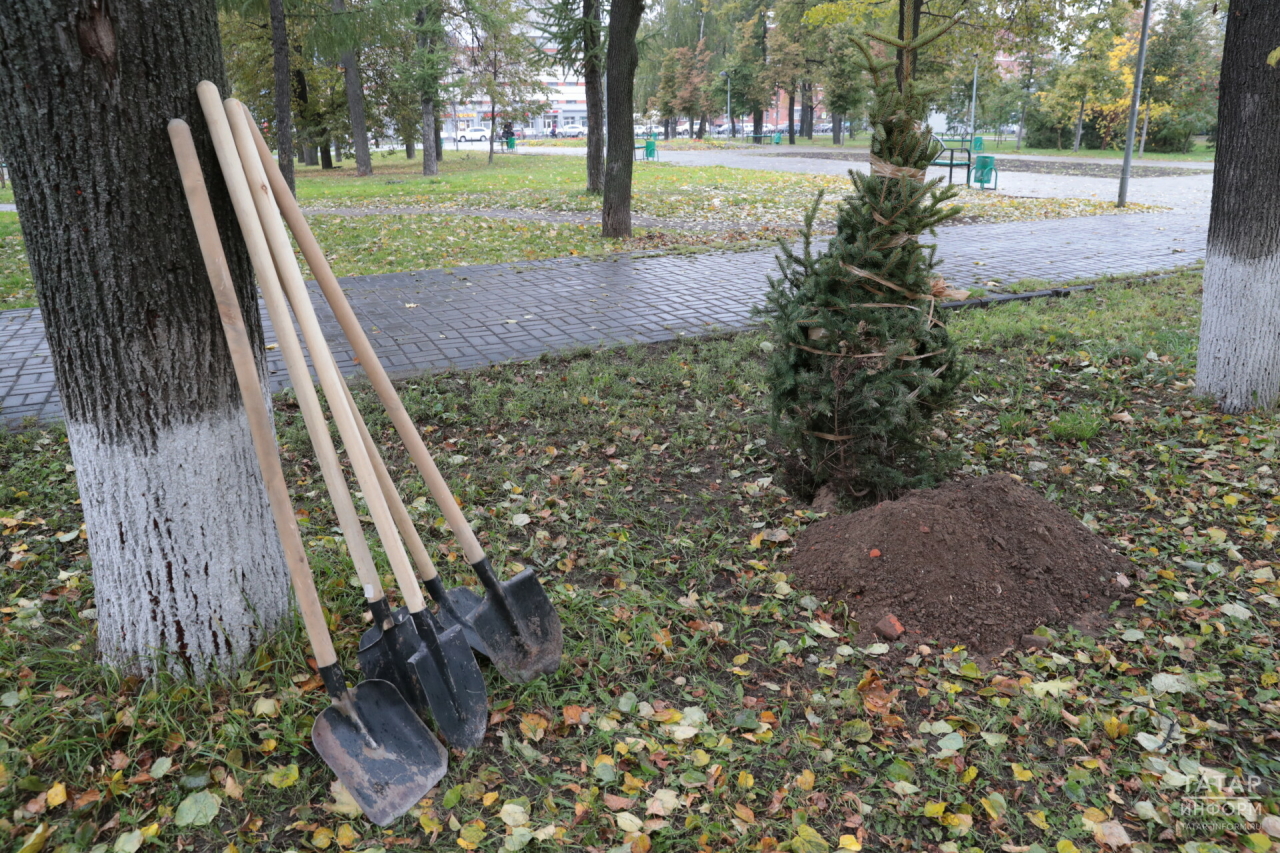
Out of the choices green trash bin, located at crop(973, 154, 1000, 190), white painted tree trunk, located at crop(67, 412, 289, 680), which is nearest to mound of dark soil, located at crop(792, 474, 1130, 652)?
white painted tree trunk, located at crop(67, 412, 289, 680)

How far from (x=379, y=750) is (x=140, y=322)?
1357 mm

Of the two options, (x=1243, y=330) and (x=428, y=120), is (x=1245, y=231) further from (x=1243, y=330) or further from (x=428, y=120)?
(x=428, y=120)

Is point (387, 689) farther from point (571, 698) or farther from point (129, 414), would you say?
point (129, 414)

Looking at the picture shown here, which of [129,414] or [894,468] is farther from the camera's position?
[894,468]

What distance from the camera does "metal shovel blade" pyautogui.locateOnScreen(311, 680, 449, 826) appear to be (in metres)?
2.19

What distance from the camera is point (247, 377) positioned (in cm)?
230

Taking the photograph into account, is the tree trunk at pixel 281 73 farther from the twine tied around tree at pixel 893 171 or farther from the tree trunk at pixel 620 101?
the twine tied around tree at pixel 893 171

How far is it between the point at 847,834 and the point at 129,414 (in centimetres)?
227

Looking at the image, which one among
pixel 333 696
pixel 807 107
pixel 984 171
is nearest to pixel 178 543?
pixel 333 696

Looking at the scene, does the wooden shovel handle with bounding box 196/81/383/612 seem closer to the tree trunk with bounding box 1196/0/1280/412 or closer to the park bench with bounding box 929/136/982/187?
the tree trunk with bounding box 1196/0/1280/412

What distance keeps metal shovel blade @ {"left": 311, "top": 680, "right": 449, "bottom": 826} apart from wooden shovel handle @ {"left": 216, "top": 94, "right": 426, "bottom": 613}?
0.30m

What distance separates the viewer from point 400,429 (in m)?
2.59

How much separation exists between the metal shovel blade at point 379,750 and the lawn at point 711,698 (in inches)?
2.7

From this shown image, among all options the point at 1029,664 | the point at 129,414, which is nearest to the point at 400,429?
the point at 129,414
